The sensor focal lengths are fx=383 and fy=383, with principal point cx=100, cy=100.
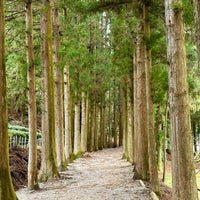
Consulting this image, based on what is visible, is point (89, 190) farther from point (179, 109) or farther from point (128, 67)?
point (128, 67)

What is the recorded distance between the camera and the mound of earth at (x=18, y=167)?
13031 mm

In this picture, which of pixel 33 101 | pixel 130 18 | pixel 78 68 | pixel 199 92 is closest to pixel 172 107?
pixel 33 101

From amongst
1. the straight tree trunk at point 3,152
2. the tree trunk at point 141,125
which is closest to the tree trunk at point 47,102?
Result: the tree trunk at point 141,125

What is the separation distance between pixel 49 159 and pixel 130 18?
5.60m

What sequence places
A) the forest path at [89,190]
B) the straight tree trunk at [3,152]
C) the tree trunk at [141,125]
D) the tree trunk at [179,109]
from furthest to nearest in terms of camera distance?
the tree trunk at [141,125]
the forest path at [89,190]
the straight tree trunk at [3,152]
the tree trunk at [179,109]

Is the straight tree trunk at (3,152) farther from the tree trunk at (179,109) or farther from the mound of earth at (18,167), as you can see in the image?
the mound of earth at (18,167)

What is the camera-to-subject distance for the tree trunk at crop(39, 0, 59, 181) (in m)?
13.1

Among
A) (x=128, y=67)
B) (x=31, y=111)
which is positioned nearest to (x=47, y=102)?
(x=31, y=111)

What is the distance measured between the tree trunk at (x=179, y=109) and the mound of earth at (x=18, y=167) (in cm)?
723

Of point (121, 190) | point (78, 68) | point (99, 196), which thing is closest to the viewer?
point (99, 196)

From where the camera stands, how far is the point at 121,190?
11.2 m

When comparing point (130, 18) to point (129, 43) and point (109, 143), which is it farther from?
point (109, 143)

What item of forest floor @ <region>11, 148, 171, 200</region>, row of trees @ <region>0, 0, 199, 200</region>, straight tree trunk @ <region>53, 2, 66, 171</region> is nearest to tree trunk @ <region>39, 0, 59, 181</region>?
row of trees @ <region>0, 0, 199, 200</region>

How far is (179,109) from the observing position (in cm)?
652
